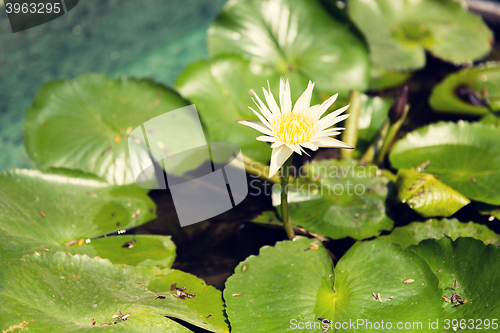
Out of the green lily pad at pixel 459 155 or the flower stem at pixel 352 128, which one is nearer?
the green lily pad at pixel 459 155

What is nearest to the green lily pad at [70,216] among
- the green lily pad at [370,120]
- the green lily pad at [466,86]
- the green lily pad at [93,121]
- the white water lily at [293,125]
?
the green lily pad at [93,121]

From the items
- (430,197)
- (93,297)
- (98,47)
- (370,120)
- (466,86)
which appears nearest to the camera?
(93,297)

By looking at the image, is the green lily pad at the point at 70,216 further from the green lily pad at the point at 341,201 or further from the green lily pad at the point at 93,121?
the green lily pad at the point at 341,201

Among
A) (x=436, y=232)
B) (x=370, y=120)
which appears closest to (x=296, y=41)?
(x=370, y=120)

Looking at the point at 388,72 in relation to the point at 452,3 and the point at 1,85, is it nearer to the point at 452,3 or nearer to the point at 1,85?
the point at 452,3

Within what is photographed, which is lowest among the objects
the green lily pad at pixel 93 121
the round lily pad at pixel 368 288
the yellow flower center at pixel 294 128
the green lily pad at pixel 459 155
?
the round lily pad at pixel 368 288

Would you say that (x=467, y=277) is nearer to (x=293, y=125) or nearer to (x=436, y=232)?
(x=436, y=232)

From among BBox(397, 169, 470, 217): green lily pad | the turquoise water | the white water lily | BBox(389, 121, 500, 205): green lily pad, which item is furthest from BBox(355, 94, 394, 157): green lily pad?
the turquoise water
